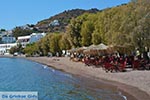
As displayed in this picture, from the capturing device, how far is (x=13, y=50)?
190m

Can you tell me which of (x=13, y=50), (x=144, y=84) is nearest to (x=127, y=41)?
(x=144, y=84)

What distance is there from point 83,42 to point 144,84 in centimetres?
4568

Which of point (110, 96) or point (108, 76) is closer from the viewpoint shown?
point (110, 96)

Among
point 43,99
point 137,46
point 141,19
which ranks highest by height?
point 141,19

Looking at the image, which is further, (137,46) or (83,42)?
(83,42)

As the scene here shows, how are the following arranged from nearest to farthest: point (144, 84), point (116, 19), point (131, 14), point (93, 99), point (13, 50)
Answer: point (93, 99), point (144, 84), point (131, 14), point (116, 19), point (13, 50)

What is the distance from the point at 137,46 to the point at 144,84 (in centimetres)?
1352

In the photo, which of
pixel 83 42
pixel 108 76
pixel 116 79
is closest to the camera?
pixel 116 79

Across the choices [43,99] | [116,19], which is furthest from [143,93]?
[116,19]

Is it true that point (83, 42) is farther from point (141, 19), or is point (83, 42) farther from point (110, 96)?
point (110, 96)

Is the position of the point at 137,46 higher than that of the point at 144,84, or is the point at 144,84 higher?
the point at 137,46

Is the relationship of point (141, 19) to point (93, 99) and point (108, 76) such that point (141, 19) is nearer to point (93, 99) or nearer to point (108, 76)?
point (108, 76)

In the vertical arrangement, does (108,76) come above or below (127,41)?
below

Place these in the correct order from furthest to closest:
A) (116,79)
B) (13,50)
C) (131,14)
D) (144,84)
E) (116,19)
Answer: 1. (13,50)
2. (116,19)
3. (131,14)
4. (116,79)
5. (144,84)
